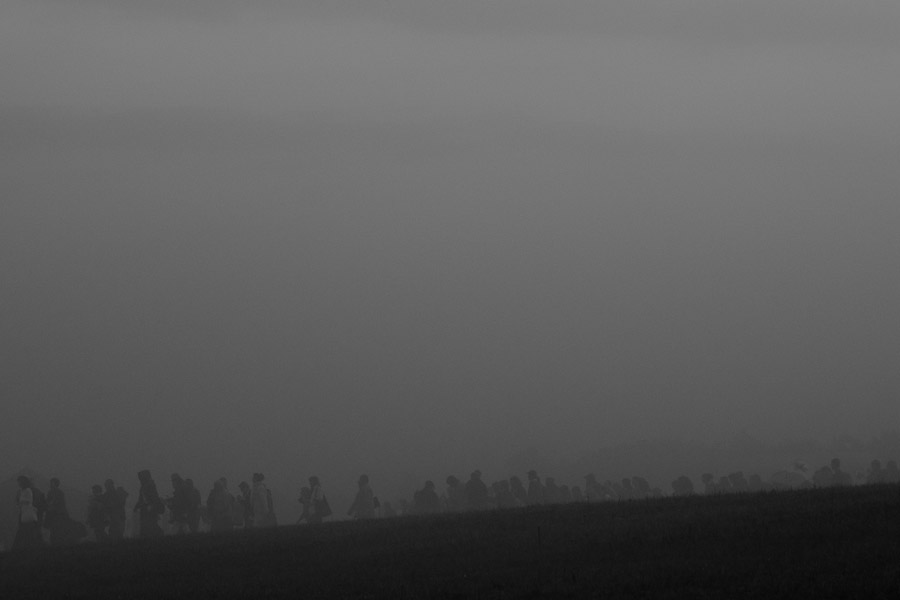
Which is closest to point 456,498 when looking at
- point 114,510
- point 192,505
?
point 192,505

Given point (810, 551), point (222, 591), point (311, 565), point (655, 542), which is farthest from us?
point (311, 565)

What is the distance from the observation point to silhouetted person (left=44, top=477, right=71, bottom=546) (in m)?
33.4

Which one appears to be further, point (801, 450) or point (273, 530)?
point (801, 450)

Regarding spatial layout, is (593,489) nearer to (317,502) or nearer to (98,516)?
(317,502)

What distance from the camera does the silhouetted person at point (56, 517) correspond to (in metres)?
33.4

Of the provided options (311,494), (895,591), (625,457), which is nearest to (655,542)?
(895,591)

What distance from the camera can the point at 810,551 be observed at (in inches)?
634

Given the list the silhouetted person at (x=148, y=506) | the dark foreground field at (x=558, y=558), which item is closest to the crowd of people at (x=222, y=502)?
the silhouetted person at (x=148, y=506)

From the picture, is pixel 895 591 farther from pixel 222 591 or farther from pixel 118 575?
pixel 118 575

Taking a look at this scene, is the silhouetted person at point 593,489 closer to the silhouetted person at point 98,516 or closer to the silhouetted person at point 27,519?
the silhouetted person at point 98,516

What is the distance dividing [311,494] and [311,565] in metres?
13.9

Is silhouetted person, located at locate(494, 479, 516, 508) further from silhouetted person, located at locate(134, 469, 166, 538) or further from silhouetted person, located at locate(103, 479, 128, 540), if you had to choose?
silhouetted person, located at locate(103, 479, 128, 540)

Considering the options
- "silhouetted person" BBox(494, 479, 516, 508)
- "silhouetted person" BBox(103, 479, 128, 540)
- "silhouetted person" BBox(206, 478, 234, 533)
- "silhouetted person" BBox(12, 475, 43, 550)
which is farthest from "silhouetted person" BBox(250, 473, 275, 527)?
"silhouetted person" BBox(494, 479, 516, 508)

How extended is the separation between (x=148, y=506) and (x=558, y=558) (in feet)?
59.8
